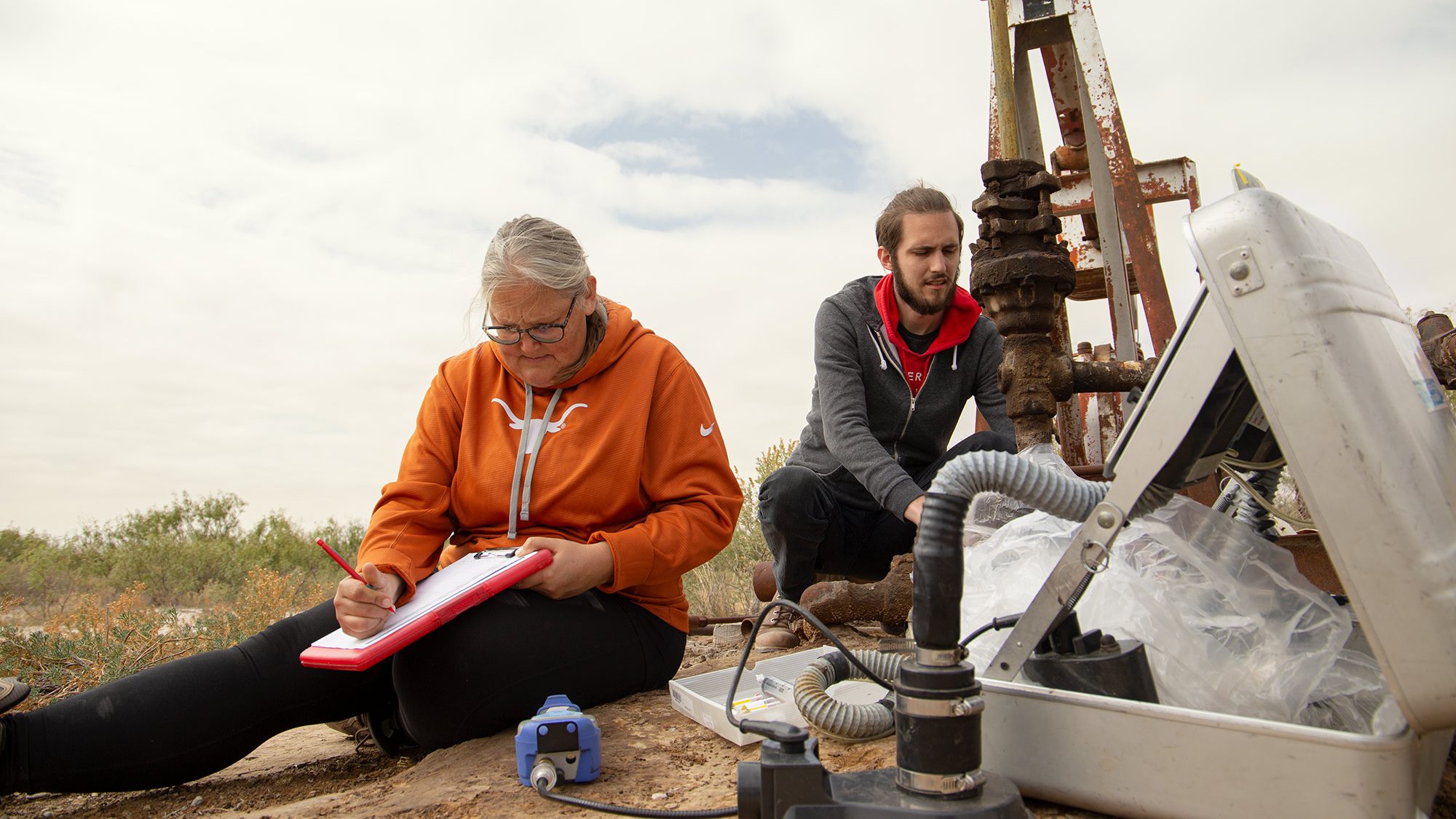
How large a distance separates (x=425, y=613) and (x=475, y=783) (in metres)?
0.37

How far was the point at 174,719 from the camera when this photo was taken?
196 cm

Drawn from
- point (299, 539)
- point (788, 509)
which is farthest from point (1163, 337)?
point (299, 539)

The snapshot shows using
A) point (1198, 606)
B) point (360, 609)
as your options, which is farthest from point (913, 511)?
point (360, 609)

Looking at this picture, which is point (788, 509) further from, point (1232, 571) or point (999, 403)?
point (1232, 571)

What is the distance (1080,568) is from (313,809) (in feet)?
5.12

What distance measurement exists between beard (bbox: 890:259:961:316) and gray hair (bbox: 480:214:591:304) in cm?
135

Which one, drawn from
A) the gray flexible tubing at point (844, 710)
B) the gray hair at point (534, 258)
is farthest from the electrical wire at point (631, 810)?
the gray hair at point (534, 258)

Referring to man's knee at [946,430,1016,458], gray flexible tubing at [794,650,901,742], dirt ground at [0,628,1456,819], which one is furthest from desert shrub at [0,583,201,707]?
man's knee at [946,430,1016,458]

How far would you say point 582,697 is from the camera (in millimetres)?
2221

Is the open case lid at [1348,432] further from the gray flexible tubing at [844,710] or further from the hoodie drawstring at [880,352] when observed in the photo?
the hoodie drawstring at [880,352]

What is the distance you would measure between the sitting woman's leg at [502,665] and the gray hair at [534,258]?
76cm

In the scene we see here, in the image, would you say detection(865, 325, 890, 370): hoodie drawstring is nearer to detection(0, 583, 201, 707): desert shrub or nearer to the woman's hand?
the woman's hand

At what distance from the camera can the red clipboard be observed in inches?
73.3

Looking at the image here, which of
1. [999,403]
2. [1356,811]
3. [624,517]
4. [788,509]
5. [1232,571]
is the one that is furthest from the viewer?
[999,403]
